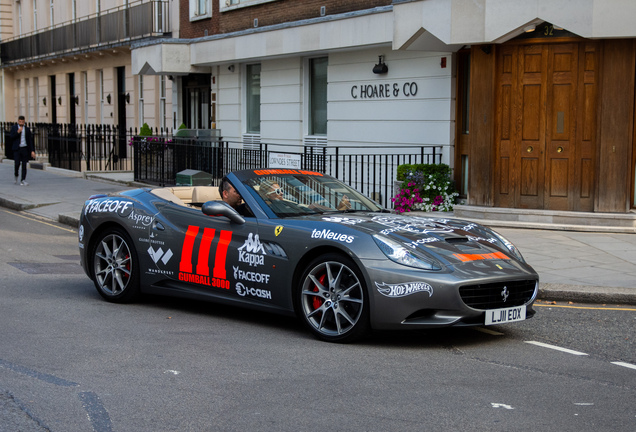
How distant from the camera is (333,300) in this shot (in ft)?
21.9

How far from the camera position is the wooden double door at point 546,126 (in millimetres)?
13500

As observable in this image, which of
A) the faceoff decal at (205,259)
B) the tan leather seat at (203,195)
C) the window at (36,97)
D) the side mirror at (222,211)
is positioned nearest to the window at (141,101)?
the window at (36,97)

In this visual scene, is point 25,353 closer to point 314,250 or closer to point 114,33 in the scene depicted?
point 314,250

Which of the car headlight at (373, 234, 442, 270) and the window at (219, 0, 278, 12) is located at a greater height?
the window at (219, 0, 278, 12)

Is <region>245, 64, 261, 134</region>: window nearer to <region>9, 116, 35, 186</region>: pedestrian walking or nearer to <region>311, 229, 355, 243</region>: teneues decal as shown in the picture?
<region>9, 116, 35, 186</region>: pedestrian walking

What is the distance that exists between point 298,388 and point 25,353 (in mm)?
2233

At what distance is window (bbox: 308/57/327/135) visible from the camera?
797 inches

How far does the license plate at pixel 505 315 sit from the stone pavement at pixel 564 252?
7.71ft

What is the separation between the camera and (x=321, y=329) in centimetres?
676

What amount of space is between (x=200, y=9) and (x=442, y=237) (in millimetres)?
19904

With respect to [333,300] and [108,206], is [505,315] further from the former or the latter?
[108,206]

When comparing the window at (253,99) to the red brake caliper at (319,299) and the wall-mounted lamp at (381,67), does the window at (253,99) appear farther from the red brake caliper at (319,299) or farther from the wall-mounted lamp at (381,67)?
the red brake caliper at (319,299)

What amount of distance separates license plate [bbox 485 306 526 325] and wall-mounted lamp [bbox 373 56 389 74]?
11309 mm

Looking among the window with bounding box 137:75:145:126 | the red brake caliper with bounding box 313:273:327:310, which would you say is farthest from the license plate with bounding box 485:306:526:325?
the window with bounding box 137:75:145:126
